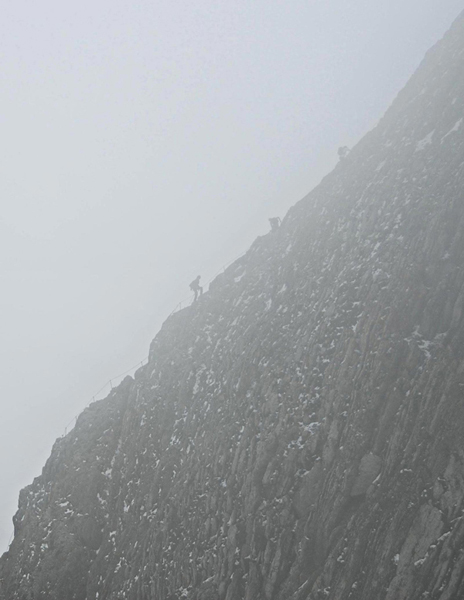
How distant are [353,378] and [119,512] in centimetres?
1884

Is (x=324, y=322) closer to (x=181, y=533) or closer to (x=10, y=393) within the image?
(x=181, y=533)

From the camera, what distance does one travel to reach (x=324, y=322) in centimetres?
3158

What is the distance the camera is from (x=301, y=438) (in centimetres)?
2741

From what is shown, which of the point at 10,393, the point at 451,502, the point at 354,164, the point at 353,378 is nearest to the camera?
the point at 451,502

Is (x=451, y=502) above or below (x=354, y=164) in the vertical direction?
below

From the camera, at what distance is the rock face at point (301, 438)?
886 inches

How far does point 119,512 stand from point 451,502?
2213cm

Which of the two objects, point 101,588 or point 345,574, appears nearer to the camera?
point 345,574

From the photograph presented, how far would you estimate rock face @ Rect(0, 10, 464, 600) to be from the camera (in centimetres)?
2250

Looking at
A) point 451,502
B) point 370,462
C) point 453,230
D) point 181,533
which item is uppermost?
point 453,230

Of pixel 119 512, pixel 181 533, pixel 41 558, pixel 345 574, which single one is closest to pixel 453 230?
pixel 345 574

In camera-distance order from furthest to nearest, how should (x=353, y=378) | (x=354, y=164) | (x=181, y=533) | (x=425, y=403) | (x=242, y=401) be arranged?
(x=354, y=164), (x=242, y=401), (x=181, y=533), (x=353, y=378), (x=425, y=403)

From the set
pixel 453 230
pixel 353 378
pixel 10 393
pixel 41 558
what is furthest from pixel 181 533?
pixel 10 393

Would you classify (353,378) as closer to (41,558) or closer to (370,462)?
(370,462)
